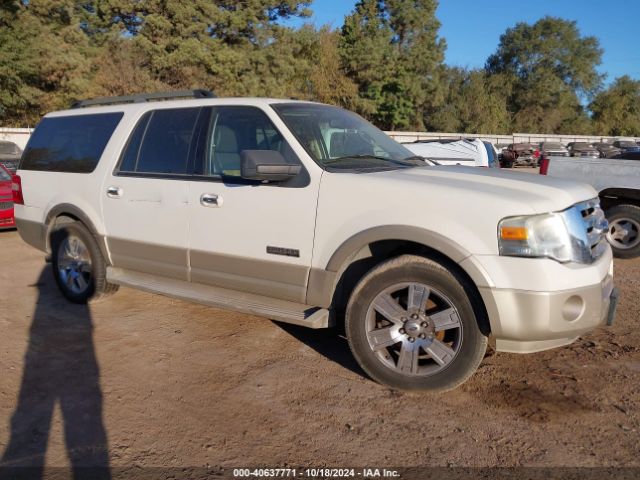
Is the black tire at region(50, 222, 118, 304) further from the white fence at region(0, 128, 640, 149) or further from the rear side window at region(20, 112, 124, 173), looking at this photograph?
the white fence at region(0, 128, 640, 149)

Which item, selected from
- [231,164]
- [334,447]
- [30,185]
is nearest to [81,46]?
[30,185]

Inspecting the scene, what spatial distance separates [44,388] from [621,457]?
11.4 feet

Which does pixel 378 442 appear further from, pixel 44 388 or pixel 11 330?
pixel 11 330

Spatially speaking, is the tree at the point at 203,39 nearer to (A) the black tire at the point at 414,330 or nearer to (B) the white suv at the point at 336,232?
(B) the white suv at the point at 336,232

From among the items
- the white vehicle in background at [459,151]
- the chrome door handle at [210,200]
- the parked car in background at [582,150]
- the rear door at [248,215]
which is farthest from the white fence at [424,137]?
the chrome door handle at [210,200]

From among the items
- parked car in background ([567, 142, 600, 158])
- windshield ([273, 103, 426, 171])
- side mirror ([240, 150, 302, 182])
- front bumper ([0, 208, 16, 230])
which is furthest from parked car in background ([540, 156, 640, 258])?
parked car in background ([567, 142, 600, 158])

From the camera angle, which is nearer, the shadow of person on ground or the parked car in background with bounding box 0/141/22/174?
the shadow of person on ground

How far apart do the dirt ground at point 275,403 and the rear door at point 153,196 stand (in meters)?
0.65

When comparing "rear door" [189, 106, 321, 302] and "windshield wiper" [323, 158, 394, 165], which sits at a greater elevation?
"windshield wiper" [323, 158, 394, 165]

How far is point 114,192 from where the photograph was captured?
16.2ft

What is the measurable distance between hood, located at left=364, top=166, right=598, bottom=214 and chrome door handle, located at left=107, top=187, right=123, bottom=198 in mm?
2390

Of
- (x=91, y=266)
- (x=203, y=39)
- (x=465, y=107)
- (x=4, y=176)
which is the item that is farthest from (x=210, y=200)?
(x=465, y=107)

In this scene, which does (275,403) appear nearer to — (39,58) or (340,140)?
(340,140)

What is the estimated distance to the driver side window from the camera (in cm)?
423
